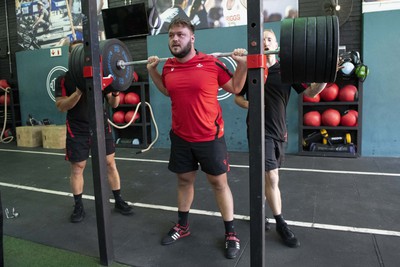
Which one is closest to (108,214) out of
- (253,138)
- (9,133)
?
(253,138)

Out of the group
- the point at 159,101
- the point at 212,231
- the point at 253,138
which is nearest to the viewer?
the point at 253,138

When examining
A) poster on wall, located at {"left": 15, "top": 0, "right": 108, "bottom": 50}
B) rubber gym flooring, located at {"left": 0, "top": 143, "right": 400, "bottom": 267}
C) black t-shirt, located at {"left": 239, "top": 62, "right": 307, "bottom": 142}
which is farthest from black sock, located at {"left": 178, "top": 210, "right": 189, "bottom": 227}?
poster on wall, located at {"left": 15, "top": 0, "right": 108, "bottom": 50}

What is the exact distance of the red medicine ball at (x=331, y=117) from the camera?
3957mm

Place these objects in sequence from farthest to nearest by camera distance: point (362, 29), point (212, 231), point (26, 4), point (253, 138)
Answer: point (26, 4)
point (362, 29)
point (212, 231)
point (253, 138)

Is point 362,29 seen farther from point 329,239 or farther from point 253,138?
point 253,138

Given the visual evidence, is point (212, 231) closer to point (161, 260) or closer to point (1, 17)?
point (161, 260)

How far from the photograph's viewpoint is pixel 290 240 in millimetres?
1823

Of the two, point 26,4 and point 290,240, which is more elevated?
point 26,4

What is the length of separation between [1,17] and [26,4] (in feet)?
2.87

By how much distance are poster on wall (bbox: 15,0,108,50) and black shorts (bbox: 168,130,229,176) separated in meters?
4.19

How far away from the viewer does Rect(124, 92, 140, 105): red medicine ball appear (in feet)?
16.3

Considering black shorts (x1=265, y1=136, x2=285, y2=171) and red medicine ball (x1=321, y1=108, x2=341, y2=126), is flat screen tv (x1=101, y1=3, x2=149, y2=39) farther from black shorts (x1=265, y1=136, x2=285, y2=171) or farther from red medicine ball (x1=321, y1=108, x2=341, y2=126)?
black shorts (x1=265, y1=136, x2=285, y2=171)

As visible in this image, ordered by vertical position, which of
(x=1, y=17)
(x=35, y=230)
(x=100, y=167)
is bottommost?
(x=35, y=230)

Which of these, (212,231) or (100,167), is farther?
(212,231)
